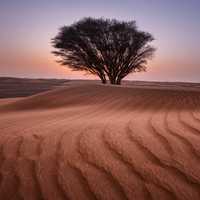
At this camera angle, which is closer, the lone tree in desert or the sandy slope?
the sandy slope

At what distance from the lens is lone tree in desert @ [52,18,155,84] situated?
72.5 ft

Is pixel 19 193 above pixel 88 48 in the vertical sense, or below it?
below

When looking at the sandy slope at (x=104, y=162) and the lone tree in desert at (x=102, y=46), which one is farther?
the lone tree in desert at (x=102, y=46)

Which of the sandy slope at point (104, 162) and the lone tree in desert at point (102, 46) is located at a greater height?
the lone tree in desert at point (102, 46)

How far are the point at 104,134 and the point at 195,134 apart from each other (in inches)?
40.2

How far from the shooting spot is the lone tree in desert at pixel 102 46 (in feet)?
72.5

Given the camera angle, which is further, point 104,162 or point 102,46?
point 102,46

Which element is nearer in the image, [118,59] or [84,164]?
[84,164]

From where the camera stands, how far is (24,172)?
7.73 ft

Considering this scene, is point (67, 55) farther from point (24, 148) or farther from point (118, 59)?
point (24, 148)

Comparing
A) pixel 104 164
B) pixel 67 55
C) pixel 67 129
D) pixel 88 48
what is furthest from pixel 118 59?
pixel 104 164

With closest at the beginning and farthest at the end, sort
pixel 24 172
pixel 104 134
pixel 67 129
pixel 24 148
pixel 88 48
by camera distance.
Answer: pixel 24 172 → pixel 24 148 → pixel 104 134 → pixel 67 129 → pixel 88 48

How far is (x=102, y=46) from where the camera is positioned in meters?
22.1

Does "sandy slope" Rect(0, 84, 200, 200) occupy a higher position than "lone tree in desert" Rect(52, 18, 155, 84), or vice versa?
"lone tree in desert" Rect(52, 18, 155, 84)
